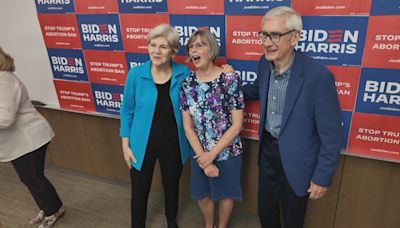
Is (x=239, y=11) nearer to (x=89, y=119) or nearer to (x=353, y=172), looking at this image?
(x=353, y=172)

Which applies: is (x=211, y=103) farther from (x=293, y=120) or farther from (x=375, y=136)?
(x=375, y=136)

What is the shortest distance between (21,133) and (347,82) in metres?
2.09

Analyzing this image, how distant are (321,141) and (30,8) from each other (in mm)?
2387

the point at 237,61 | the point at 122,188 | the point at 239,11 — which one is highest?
the point at 239,11

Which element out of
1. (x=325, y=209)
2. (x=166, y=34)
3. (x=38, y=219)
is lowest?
(x=38, y=219)

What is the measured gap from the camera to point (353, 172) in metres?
2.04

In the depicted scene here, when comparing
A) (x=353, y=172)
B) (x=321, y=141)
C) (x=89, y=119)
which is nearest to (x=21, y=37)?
(x=89, y=119)

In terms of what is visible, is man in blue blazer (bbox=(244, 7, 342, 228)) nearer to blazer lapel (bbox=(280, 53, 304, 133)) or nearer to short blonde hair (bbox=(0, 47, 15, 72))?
blazer lapel (bbox=(280, 53, 304, 133))

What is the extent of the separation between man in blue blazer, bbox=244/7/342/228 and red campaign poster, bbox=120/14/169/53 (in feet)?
2.72

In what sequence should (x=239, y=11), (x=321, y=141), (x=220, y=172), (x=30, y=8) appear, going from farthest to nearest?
(x=30, y=8)
(x=220, y=172)
(x=239, y=11)
(x=321, y=141)

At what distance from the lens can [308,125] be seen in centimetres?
153

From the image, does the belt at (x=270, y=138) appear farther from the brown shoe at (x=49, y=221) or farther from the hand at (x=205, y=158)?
the brown shoe at (x=49, y=221)

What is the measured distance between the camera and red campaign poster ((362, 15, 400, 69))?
1601mm

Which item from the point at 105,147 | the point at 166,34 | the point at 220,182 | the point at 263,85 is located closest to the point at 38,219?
the point at 105,147
